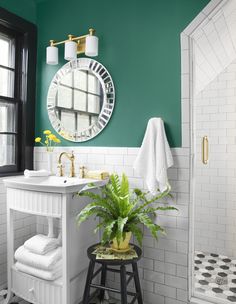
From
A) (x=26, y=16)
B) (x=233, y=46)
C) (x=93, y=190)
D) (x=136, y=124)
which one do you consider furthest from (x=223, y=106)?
(x=26, y=16)

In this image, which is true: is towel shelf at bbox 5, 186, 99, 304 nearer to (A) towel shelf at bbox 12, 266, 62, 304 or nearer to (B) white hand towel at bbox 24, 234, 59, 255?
(A) towel shelf at bbox 12, 266, 62, 304

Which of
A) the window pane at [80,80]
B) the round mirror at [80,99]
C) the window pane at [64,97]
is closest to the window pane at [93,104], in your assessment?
the round mirror at [80,99]

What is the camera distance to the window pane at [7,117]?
8.90 ft

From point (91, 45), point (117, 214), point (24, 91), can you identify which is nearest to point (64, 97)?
point (24, 91)

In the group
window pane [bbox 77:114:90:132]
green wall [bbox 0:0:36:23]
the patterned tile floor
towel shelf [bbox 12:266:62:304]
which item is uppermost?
green wall [bbox 0:0:36:23]

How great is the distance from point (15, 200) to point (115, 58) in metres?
1.49

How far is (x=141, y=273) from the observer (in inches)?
92.0

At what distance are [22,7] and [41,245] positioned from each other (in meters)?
2.30

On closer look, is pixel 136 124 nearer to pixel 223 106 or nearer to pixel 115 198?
pixel 115 198

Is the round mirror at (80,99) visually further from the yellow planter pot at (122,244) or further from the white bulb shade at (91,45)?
the yellow planter pot at (122,244)

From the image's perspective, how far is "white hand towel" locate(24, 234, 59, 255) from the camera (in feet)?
6.97

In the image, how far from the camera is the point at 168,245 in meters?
2.23

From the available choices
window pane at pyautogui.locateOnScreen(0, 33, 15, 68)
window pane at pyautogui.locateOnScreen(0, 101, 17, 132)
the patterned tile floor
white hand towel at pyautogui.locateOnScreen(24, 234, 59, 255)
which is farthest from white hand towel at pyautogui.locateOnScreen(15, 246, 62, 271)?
window pane at pyautogui.locateOnScreen(0, 33, 15, 68)

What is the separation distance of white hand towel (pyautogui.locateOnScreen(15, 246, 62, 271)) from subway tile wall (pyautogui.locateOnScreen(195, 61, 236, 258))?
201 centimetres
